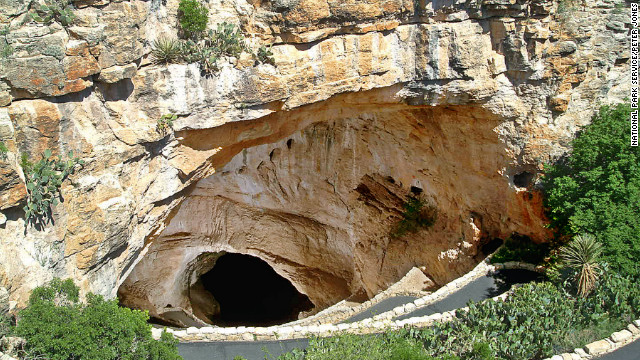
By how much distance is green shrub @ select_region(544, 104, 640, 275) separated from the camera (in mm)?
15516

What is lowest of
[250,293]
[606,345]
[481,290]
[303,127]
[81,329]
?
[250,293]

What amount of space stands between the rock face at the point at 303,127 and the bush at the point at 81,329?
2.94 feet

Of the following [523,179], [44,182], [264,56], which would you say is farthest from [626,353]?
[44,182]

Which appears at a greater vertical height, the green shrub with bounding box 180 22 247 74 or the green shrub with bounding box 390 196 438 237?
the green shrub with bounding box 180 22 247 74

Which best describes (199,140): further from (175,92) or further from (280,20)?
(280,20)

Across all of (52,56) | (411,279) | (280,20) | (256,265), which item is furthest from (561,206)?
(256,265)

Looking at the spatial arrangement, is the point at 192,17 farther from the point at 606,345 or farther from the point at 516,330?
the point at 606,345

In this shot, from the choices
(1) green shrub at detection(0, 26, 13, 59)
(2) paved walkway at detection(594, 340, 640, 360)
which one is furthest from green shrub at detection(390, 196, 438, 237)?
(1) green shrub at detection(0, 26, 13, 59)

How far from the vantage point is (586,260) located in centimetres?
1554

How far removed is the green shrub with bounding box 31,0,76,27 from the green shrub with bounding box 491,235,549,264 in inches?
577

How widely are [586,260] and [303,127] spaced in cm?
947

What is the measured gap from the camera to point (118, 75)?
44.3 ft

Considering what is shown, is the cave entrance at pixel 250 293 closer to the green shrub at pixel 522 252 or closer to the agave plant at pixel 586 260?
the green shrub at pixel 522 252

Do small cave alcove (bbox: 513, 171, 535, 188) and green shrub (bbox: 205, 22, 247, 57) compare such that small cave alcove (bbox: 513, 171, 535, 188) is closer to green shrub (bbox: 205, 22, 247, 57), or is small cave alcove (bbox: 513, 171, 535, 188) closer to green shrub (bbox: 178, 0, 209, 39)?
green shrub (bbox: 205, 22, 247, 57)
